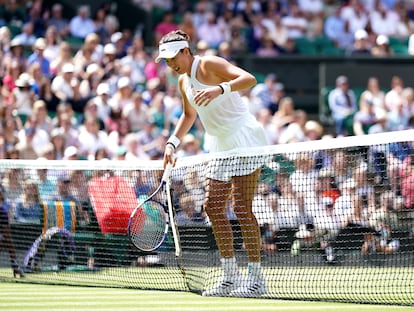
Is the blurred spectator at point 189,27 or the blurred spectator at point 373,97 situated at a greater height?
the blurred spectator at point 189,27

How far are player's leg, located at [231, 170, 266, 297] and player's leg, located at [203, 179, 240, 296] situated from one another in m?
0.11

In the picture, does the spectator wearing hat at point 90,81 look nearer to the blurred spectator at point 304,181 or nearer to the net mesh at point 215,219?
the net mesh at point 215,219

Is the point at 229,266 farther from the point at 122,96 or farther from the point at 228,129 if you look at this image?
the point at 122,96

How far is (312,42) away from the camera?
22359 millimetres

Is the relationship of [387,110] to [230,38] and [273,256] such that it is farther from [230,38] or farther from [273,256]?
[273,256]

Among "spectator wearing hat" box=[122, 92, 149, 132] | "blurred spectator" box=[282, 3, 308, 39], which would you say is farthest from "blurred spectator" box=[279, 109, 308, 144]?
"blurred spectator" box=[282, 3, 308, 39]

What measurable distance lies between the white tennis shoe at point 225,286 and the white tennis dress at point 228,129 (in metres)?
0.82

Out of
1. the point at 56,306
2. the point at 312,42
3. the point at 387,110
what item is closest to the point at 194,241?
the point at 56,306

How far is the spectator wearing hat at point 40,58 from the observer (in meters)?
17.2

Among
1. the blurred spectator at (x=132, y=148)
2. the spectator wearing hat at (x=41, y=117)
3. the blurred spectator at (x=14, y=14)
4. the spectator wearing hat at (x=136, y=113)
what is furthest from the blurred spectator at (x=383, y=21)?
the spectator wearing hat at (x=41, y=117)

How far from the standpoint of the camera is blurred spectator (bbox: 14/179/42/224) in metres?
11.5

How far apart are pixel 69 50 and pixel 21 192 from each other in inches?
250

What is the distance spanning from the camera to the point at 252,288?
877cm

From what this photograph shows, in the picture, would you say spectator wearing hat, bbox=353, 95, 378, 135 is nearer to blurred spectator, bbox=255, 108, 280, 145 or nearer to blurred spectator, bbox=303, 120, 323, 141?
blurred spectator, bbox=303, 120, 323, 141
